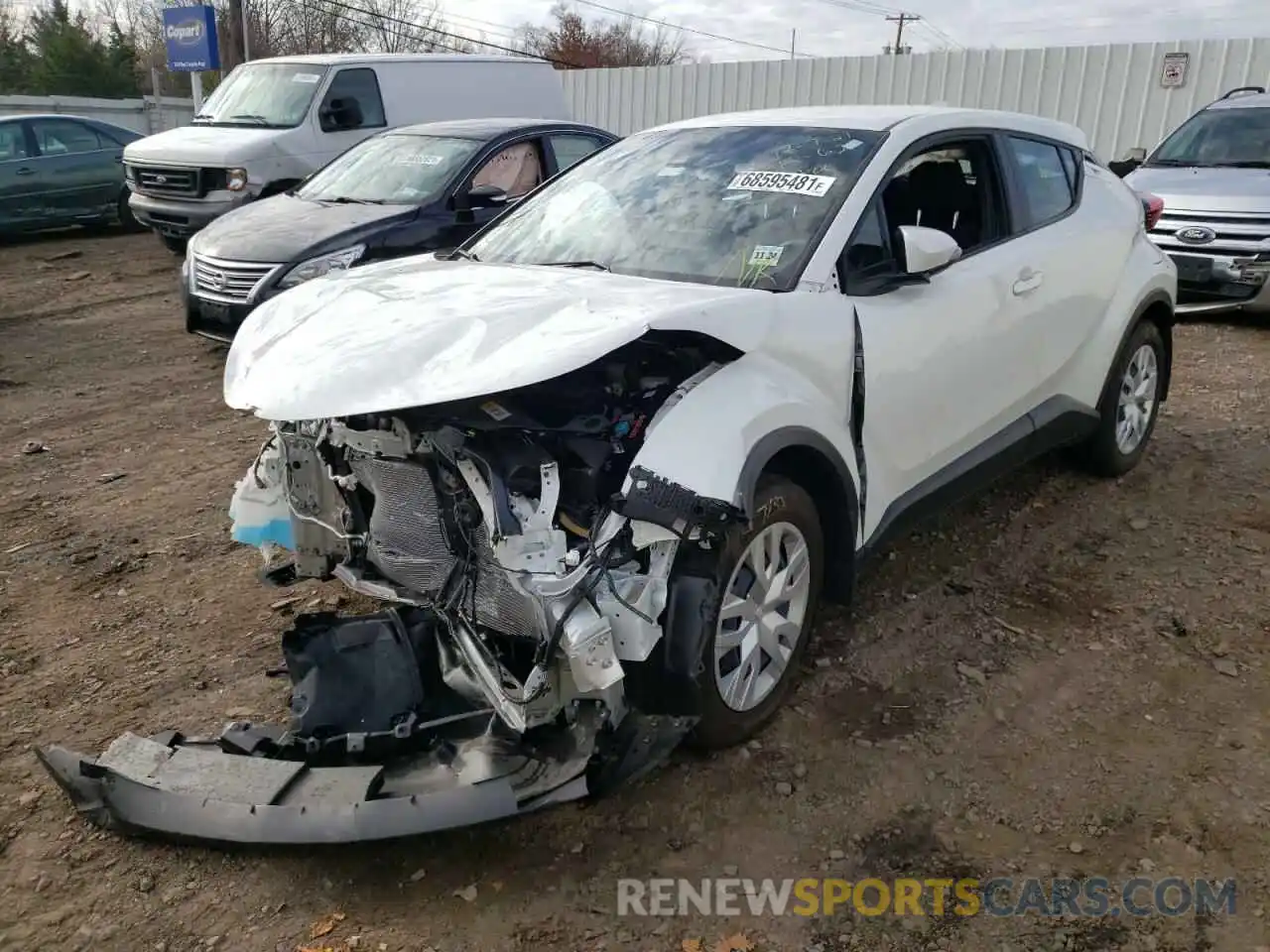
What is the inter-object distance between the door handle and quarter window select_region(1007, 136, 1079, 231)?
21 centimetres

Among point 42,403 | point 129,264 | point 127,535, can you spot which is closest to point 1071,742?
point 127,535

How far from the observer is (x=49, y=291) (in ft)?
35.7

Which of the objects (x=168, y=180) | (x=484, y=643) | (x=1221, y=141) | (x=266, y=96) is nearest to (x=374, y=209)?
(x=168, y=180)

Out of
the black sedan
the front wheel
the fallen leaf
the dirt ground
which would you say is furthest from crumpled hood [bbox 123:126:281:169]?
the fallen leaf

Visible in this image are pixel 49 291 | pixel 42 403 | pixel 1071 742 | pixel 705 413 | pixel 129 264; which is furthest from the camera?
pixel 129 264

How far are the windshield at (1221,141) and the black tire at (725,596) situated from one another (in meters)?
8.19

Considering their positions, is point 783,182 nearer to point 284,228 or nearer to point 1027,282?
point 1027,282

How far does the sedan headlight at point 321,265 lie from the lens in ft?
22.4

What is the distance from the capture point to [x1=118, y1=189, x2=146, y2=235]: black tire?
14.2 m

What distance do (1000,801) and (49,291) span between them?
1106 centimetres

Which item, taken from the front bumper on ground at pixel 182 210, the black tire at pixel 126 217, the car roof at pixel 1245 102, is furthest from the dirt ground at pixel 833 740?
the black tire at pixel 126 217

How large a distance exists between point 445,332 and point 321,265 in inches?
175

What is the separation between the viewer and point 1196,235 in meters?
8.73

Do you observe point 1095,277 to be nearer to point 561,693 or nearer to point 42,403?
point 561,693
